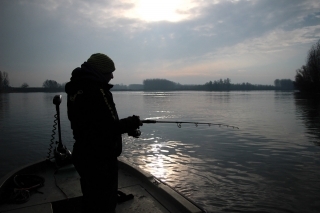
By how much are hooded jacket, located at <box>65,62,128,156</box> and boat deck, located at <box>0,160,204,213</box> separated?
149cm

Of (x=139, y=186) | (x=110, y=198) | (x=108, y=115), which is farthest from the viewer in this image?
(x=139, y=186)

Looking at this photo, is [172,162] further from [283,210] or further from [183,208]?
[183,208]

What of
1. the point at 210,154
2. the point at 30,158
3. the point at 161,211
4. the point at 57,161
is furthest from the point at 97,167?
the point at 30,158

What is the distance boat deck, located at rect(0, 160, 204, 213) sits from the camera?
3898 mm

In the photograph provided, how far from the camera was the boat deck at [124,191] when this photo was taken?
390 centimetres

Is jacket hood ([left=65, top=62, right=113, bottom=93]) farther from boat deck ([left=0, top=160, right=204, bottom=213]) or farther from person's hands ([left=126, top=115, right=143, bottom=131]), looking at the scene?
boat deck ([left=0, top=160, right=204, bottom=213])

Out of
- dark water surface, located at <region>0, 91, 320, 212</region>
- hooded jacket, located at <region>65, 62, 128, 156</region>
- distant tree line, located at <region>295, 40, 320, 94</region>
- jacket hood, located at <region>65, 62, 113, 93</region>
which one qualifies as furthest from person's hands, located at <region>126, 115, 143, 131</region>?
distant tree line, located at <region>295, 40, 320, 94</region>

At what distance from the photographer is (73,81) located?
2910 mm

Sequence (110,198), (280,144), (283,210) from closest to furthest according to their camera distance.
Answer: (110,198) < (283,210) < (280,144)

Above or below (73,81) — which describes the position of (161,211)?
below

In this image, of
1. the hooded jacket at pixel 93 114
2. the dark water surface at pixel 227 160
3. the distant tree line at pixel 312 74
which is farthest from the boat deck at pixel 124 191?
the distant tree line at pixel 312 74

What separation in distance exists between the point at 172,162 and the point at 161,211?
18.3 feet

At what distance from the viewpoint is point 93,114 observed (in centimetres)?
275

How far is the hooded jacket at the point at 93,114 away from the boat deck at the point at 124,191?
1491 mm
